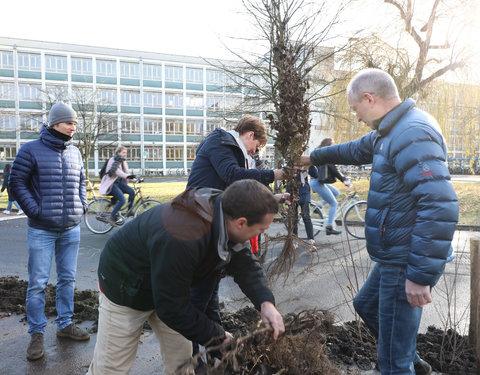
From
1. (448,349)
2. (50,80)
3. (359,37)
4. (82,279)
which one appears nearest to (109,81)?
(50,80)

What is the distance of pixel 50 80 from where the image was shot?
53812 mm

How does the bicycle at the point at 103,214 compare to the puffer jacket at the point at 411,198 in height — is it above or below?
below

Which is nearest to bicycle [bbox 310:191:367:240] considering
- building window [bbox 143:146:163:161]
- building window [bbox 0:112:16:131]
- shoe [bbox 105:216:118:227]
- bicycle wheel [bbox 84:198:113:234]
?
shoe [bbox 105:216:118:227]

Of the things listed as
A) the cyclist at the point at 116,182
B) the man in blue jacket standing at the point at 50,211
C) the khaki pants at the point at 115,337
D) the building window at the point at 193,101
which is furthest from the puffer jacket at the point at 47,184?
the building window at the point at 193,101

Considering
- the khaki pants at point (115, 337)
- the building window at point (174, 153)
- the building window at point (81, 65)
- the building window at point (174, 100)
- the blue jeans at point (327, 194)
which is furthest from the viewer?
the building window at point (174, 100)

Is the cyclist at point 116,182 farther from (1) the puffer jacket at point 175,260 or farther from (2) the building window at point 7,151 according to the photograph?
(2) the building window at point 7,151

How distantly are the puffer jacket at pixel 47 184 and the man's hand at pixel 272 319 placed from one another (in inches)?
91.9

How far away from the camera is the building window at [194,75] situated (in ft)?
206

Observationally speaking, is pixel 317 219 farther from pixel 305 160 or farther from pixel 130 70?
pixel 130 70

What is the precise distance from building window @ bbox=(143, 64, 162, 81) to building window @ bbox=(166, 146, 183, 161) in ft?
36.9

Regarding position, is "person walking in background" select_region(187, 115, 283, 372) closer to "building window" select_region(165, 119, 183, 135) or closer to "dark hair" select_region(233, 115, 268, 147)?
"dark hair" select_region(233, 115, 268, 147)

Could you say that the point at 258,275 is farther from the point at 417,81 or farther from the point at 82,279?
the point at 417,81

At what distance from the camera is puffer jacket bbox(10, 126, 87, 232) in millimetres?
3432

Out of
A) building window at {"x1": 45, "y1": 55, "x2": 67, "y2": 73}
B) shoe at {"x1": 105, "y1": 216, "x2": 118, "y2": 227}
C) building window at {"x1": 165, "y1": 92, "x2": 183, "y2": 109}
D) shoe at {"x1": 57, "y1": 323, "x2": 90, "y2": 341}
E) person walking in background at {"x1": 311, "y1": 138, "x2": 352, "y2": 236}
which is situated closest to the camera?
shoe at {"x1": 57, "y1": 323, "x2": 90, "y2": 341}
